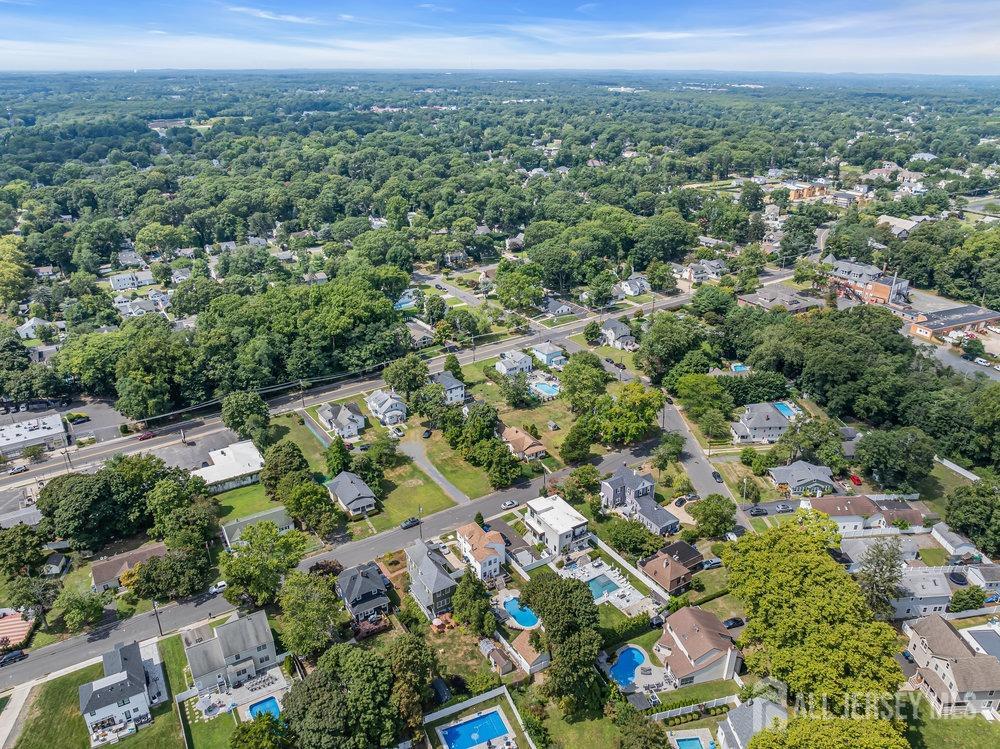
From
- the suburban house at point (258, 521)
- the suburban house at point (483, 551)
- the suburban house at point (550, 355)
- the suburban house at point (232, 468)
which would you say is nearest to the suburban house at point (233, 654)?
the suburban house at point (258, 521)

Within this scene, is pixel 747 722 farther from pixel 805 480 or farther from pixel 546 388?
pixel 546 388

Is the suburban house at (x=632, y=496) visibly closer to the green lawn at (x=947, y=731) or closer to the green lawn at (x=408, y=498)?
the green lawn at (x=408, y=498)

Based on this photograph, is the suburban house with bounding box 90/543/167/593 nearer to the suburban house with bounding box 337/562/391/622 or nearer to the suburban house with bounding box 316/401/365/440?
the suburban house with bounding box 337/562/391/622

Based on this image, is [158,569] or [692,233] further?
[692,233]

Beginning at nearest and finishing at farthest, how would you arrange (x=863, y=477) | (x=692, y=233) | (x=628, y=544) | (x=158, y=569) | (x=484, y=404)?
(x=158, y=569) → (x=628, y=544) → (x=863, y=477) → (x=484, y=404) → (x=692, y=233)

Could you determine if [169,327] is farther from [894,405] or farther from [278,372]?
[894,405]

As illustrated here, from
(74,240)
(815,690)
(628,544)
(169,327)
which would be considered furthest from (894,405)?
(74,240)
